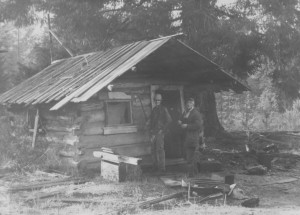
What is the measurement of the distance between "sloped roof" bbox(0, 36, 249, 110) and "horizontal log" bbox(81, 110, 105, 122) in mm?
762

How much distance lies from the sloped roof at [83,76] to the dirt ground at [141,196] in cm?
223

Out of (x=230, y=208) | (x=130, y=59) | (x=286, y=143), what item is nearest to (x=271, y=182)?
(x=230, y=208)

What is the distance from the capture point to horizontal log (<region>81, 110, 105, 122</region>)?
11516mm

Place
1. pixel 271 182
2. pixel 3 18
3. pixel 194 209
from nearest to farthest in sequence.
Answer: pixel 194 209 → pixel 271 182 → pixel 3 18

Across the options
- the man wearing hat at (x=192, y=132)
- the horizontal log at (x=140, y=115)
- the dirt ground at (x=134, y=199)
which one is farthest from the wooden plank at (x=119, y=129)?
the man wearing hat at (x=192, y=132)

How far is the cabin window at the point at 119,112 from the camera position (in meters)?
12.5

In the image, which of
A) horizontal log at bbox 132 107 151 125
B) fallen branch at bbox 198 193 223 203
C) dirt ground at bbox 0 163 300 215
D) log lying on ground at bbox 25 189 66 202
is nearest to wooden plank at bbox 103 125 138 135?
horizontal log at bbox 132 107 151 125

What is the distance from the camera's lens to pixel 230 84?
14.1 metres

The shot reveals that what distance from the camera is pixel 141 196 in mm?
8812

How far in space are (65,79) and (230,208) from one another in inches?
308

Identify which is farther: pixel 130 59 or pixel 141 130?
pixel 141 130

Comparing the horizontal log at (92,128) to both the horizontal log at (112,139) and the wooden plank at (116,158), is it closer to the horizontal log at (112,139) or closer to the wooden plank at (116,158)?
the horizontal log at (112,139)

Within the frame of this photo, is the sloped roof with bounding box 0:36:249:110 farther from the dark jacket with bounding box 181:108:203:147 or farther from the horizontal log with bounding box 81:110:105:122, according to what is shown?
the dark jacket with bounding box 181:108:203:147

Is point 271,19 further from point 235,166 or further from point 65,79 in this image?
point 65,79
